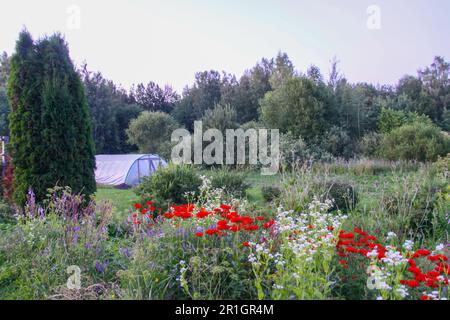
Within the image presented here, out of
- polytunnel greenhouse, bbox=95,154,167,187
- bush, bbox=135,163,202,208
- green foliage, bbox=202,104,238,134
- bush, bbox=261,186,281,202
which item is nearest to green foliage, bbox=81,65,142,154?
green foliage, bbox=202,104,238,134

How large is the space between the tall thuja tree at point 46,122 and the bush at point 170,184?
4.02ft

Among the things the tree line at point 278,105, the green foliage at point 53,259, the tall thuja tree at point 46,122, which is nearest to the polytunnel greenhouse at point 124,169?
the tree line at point 278,105

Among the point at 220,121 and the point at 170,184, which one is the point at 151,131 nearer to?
the point at 220,121

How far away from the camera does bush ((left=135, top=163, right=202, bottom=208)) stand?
7.61m

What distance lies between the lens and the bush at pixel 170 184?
761cm

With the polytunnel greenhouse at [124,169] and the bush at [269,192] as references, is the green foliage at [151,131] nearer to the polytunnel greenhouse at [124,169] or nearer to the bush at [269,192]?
the polytunnel greenhouse at [124,169]

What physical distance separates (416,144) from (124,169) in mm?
12117

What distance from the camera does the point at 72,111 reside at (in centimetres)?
678

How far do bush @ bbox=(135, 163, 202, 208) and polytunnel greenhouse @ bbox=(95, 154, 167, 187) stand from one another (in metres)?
6.20

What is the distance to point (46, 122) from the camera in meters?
6.52

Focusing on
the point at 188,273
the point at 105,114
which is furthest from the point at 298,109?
the point at 188,273

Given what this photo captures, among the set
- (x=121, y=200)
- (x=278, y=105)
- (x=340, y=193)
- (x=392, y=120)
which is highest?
(x=278, y=105)

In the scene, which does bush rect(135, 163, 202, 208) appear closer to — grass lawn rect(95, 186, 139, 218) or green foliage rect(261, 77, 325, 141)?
grass lawn rect(95, 186, 139, 218)

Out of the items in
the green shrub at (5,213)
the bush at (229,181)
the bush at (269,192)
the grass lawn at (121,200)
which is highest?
the bush at (229,181)
